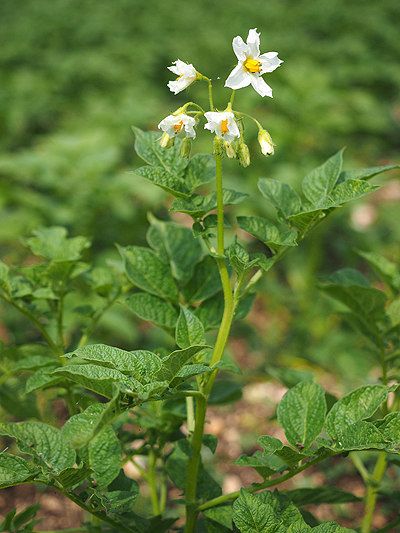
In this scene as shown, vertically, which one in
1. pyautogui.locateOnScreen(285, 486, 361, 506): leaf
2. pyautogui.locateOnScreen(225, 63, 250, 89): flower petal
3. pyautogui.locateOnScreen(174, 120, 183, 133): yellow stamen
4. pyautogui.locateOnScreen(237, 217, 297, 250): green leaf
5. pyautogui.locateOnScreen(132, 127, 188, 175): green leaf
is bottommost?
pyautogui.locateOnScreen(285, 486, 361, 506): leaf

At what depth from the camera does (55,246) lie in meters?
1.51

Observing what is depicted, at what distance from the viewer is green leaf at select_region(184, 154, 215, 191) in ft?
4.21

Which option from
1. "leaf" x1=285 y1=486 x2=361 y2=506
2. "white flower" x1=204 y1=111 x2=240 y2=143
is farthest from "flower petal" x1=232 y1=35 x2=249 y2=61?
"leaf" x1=285 y1=486 x2=361 y2=506

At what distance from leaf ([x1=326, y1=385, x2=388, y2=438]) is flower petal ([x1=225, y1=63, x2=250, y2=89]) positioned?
524 mm

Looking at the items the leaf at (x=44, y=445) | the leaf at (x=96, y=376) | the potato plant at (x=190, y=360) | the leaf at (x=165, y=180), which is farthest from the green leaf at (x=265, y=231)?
the leaf at (x=44, y=445)

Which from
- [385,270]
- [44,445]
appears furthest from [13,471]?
[385,270]

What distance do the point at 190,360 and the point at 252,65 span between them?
495 millimetres

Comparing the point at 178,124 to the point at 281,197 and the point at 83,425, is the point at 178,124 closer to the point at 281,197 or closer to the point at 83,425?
the point at 281,197

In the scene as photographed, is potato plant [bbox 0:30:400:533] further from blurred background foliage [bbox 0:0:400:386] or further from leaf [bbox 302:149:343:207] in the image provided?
blurred background foliage [bbox 0:0:400:386]

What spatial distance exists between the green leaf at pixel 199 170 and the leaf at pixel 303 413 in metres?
0.39

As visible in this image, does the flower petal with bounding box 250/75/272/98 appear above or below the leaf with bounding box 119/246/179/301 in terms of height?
above

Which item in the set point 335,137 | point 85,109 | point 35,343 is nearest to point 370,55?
point 335,137

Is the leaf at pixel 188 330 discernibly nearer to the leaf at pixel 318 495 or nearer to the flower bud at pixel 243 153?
the flower bud at pixel 243 153

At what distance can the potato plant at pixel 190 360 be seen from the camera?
3.51 feet
